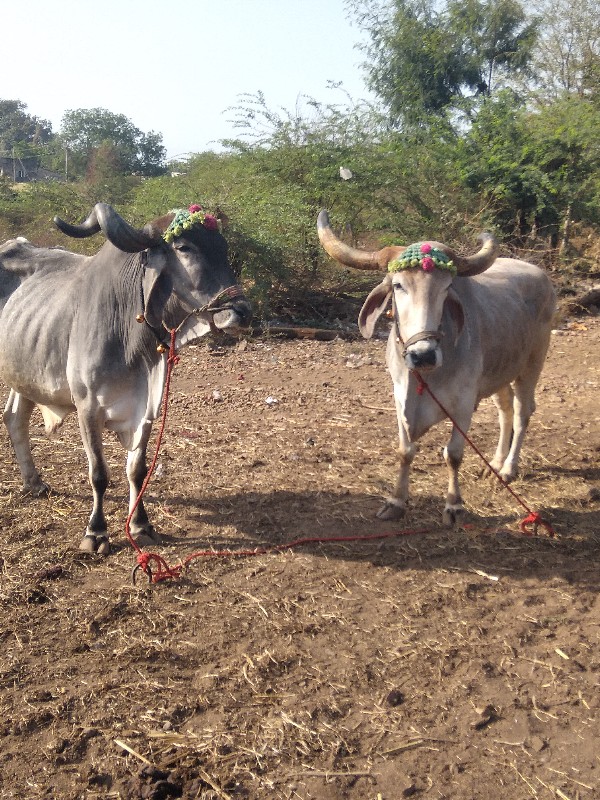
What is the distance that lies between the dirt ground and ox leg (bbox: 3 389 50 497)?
5.5 inches

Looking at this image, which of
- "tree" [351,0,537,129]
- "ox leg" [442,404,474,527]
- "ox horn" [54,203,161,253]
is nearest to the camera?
"ox horn" [54,203,161,253]

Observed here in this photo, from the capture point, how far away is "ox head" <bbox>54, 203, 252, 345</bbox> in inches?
153

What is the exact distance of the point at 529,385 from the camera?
5848 millimetres

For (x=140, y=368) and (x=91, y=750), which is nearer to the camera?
(x=91, y=750)

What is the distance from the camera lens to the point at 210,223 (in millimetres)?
4004

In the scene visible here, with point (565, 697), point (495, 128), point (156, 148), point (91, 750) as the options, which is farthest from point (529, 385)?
point (156, 148)

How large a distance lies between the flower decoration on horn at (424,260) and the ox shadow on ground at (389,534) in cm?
171

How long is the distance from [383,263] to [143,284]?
4.84 feet

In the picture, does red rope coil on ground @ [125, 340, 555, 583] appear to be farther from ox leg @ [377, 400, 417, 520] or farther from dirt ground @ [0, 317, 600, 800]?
ox leg @ [377, 400, 417, 520]

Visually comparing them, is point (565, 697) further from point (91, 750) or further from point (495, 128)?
point (495, 128)

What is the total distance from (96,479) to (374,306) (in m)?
2.07

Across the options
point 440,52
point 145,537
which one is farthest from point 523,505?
point 440,52

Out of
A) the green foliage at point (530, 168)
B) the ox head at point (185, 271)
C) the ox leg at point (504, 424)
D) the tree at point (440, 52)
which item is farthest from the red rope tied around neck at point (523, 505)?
the tree at point (440, 52)

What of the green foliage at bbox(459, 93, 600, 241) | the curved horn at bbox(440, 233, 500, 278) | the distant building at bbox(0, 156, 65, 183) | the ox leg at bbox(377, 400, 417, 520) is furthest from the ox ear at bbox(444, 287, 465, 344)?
the distant building at bbox(0, 156, 65, 183)
